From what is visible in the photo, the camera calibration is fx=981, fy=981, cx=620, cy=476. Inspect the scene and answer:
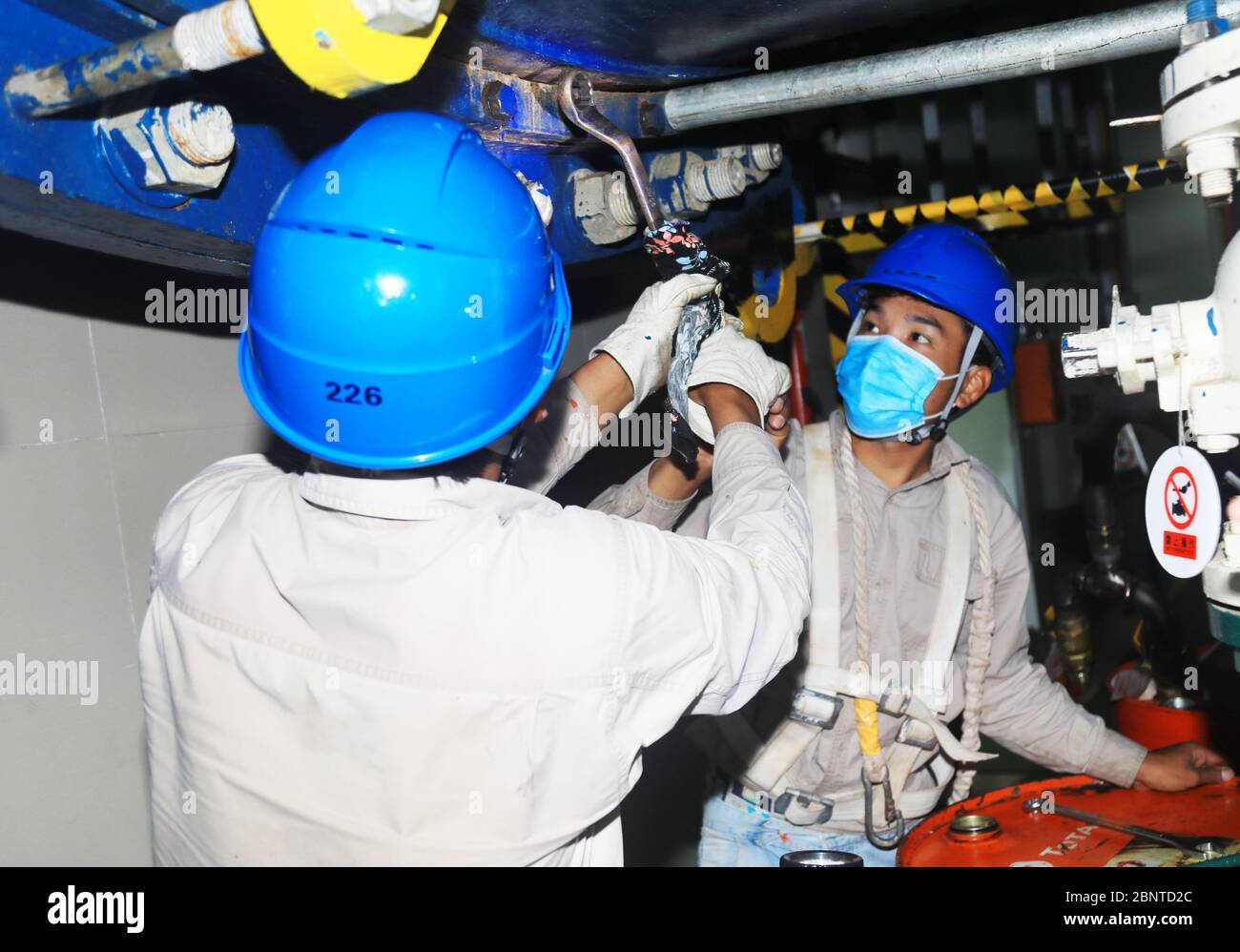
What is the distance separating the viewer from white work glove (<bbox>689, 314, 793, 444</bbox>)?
167 centimetres

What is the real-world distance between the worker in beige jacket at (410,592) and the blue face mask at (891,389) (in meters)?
1.11

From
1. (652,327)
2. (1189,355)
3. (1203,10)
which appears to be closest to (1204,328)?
(1189,355)

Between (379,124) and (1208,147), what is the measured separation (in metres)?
1.01

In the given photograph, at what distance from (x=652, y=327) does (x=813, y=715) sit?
3.20 ft

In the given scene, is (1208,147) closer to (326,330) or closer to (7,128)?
(326,330)

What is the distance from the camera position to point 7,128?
1100mm

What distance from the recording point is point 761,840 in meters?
2.24

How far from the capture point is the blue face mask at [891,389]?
2.26 meters

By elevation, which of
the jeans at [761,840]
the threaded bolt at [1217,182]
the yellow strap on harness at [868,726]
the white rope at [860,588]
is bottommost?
the jeans at [761,840]

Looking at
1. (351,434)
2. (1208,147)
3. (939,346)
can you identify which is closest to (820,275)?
(939,346)

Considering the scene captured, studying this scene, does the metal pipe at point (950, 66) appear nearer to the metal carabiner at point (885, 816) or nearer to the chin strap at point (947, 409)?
the chin strap at point (947, 409)

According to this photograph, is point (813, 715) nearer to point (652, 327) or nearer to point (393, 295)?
point (652, 327)

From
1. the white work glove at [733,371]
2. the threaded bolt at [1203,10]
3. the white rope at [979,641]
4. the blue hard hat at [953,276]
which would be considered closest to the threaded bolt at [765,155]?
the blue hard hat at [953,276]

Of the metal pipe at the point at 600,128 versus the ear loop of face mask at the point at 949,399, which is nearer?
the metal pipe at the point at 600,128
